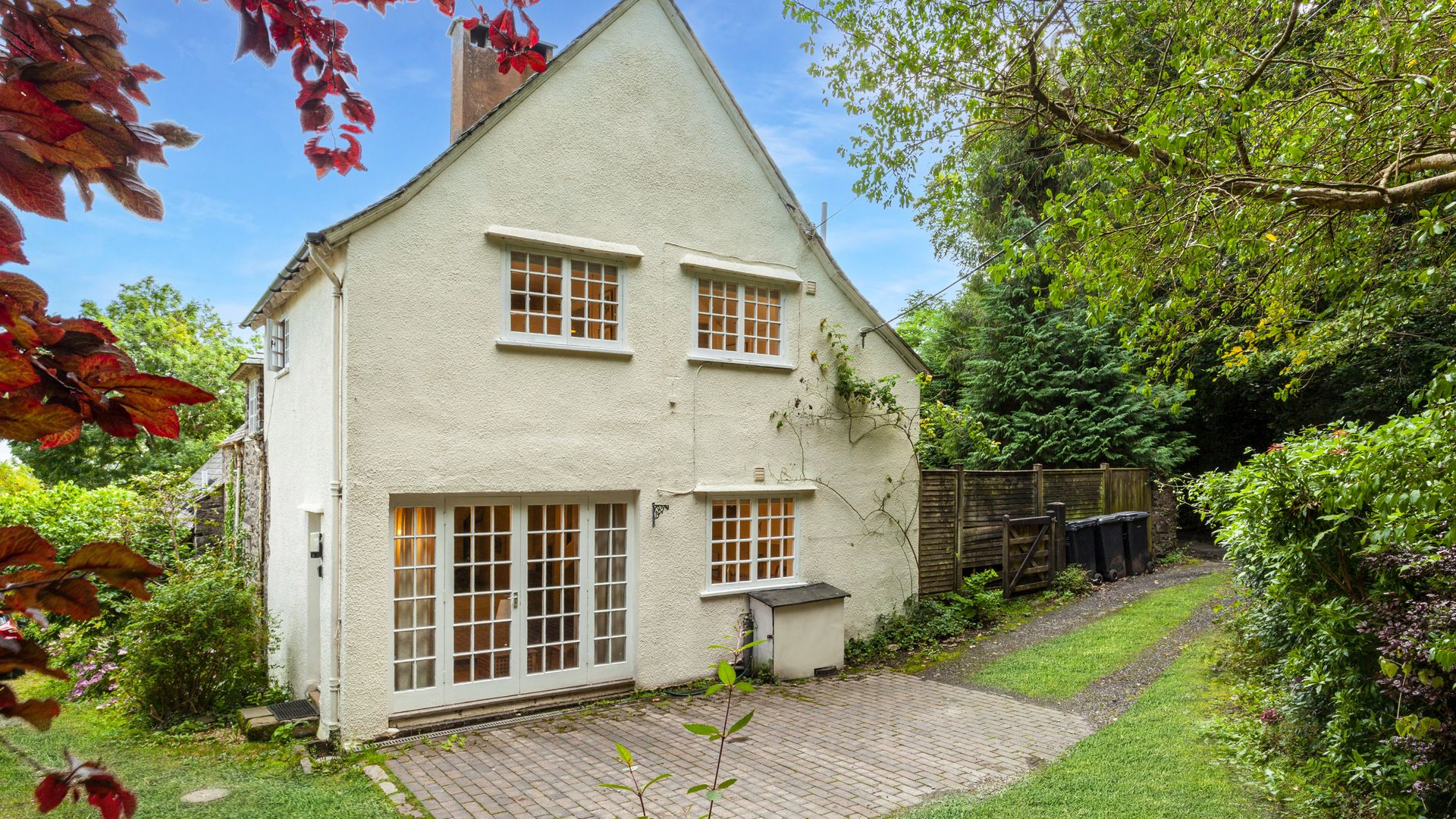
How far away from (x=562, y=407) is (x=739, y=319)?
286 cm

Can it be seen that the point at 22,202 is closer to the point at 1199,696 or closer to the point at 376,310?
the point at 376,310

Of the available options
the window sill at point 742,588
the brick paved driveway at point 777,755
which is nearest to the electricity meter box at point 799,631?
the window sill at point 742,588

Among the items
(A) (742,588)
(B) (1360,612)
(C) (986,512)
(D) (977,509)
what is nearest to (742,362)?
(A) (742,588)

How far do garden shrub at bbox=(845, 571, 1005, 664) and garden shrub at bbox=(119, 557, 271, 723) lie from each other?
7.70 meters

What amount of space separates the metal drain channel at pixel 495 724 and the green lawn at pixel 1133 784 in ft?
13.9

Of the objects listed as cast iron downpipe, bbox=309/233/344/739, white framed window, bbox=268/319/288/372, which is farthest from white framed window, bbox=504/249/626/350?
white framed window, bbox=268/319/288/372

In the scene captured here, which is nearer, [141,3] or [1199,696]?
[141,3]

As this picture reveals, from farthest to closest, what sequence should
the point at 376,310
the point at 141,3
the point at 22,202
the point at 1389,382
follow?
the point at 1389,382 < the point at 376,310 < the point at 141,3 < the point at 22,202

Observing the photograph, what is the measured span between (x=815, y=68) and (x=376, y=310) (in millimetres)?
5977

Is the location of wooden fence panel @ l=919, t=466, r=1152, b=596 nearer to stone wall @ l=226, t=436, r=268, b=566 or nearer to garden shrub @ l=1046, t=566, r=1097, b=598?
garden shrub @ l=1046, t=566, r=1097, b=598

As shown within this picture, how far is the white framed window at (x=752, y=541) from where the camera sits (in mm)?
10641

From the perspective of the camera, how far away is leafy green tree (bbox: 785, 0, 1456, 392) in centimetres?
612

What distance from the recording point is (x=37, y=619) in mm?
1267

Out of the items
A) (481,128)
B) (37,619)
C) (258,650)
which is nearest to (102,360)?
(37,619)
